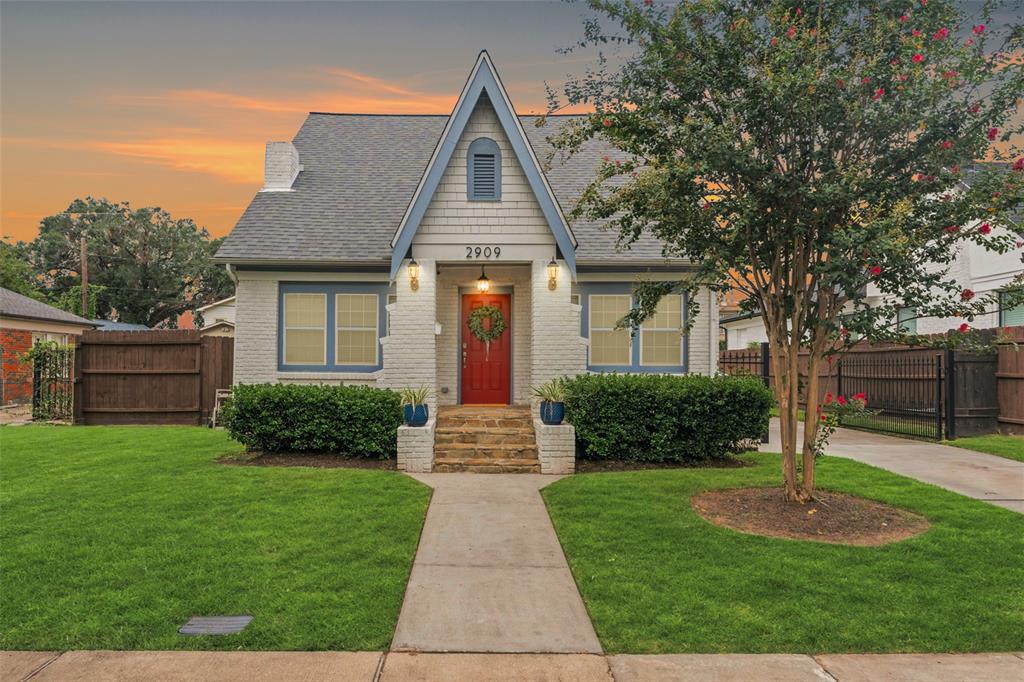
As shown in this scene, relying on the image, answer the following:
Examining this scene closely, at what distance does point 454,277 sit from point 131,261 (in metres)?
47.2

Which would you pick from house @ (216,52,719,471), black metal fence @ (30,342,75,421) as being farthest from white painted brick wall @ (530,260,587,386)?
black metal fence @ (30,342,75,421)

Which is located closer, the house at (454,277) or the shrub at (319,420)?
the shrub at (319,420)

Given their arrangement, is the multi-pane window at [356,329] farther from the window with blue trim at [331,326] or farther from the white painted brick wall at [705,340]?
the white painted brick wall at [705,340]

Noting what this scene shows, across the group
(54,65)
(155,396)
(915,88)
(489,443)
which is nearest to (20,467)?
(155,396)

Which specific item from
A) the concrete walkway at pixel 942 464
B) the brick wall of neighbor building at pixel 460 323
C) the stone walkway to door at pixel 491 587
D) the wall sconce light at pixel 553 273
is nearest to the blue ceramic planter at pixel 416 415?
the stone walkway to door at pixel 491 587

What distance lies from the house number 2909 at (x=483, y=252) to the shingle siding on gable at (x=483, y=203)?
335mm

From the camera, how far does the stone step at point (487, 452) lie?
10.1 meters

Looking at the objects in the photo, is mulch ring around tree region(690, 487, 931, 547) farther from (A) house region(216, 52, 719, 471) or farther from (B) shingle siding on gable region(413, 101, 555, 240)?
(B) shingle siding on gable region(413, 101, 555, 240)

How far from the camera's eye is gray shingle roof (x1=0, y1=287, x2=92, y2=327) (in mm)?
22047

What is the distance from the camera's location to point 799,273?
22.9 ft

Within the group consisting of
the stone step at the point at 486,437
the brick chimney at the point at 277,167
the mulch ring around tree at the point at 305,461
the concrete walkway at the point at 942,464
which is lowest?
the concrete walkway at the point at 942,464

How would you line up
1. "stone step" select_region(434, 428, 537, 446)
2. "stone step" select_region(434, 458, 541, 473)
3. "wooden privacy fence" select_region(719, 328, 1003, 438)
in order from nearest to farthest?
1. "stone step" select_region(434, 458, 541, 473)
2. "stone step" select_region(434, 428, 537, 446)
3. "wooden privacy fence" select_region(719, 328, 1003, 438)

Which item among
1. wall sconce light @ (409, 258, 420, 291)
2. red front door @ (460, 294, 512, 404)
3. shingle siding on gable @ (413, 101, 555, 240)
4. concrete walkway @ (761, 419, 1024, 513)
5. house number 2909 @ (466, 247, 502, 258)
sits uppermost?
shingle siding on gable @ (413, 101, 555, 240)

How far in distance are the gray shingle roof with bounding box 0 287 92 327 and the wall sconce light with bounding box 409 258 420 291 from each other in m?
19.2
